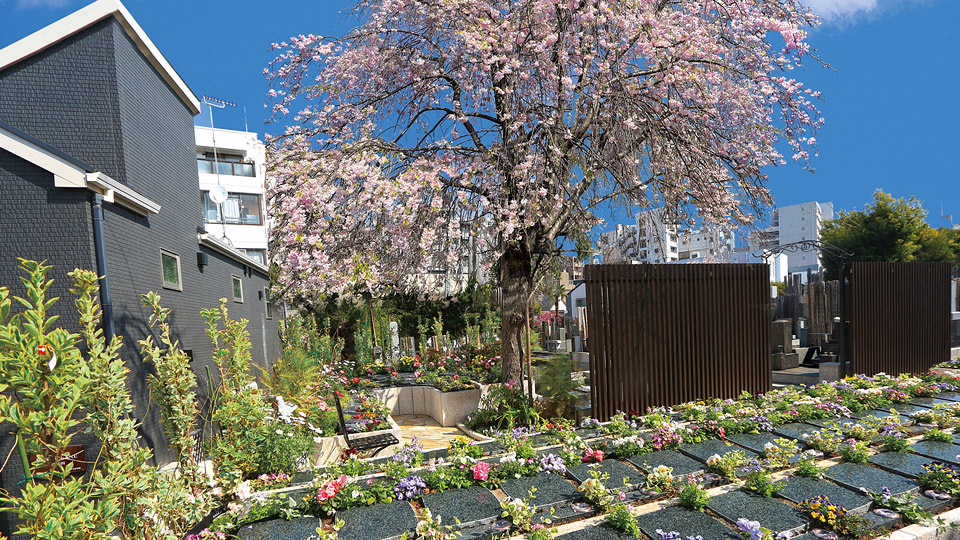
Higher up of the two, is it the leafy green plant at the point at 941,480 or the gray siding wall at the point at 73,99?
the gray siding wall at the point at 73,99

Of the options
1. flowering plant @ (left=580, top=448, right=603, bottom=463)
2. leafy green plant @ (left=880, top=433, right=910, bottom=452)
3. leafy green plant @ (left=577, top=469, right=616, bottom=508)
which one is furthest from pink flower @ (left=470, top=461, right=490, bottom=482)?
leafy green plant @ (left=880, top=433, right=910, bottom=452)

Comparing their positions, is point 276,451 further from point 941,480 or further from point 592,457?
point 941,480

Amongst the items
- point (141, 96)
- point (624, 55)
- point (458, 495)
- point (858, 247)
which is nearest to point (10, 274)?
point (141, 96)

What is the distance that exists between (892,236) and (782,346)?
19.9 meters

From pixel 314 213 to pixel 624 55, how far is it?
15.1 feet

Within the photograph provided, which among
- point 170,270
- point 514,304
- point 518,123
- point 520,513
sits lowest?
point 520,513

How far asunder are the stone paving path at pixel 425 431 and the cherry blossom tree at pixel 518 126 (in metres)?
1.23

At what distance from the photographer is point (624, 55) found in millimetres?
6406

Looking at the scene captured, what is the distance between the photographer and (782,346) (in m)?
9.73

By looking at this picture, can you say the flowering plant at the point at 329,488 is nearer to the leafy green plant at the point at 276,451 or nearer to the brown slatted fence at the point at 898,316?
the leafy green plant at the point at 276,451

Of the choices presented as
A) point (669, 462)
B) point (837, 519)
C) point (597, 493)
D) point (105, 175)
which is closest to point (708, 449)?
point (669, 462)

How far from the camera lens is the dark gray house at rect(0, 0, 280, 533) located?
3.95 metres

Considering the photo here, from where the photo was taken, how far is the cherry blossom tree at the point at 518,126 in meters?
5.80

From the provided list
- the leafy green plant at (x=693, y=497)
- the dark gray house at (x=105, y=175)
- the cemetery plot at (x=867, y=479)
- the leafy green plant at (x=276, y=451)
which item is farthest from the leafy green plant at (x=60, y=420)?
the cemetery plot at (x=867, y=479)
